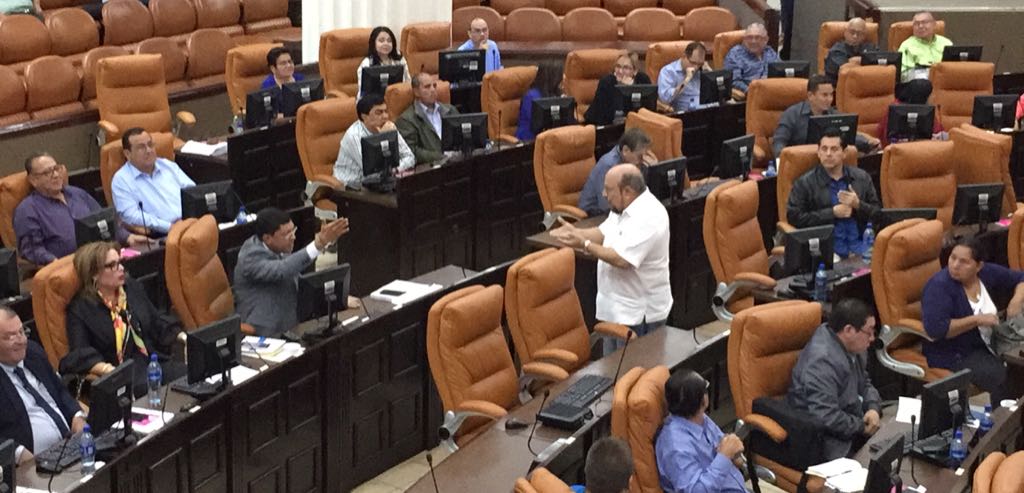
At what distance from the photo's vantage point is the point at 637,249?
7.12 metres

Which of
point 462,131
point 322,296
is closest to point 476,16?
point 462,131

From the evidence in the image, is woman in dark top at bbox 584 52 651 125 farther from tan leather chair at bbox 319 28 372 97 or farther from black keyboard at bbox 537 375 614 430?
black keyboard at bbox 537 375 614 430

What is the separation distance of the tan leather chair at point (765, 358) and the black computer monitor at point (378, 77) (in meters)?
5.15

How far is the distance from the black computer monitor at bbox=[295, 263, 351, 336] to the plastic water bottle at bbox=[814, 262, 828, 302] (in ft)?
7.92

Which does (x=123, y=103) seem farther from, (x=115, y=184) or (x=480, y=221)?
(x=480, y=221)

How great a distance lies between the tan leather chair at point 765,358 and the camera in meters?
6.16

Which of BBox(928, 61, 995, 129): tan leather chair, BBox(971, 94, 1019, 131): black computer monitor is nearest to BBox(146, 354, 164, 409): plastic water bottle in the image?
BBox(971, 94, 1019, 131): black computer monitor

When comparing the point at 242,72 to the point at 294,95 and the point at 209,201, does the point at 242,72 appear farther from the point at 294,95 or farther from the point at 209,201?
the point at 209,201

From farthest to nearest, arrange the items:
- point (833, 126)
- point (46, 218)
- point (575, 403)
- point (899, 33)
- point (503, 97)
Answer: point (899, 33)
point (503, 97)
point (833, 126)
point (46, 218)
point (575, 403)

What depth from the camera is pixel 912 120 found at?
10.3m

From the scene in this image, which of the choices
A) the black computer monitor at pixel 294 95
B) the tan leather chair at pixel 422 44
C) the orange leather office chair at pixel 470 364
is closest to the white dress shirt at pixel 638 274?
the orange leather office chair at pixel 470 364

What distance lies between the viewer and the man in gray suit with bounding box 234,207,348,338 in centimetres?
694

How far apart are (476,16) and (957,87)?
→ 4.69 m

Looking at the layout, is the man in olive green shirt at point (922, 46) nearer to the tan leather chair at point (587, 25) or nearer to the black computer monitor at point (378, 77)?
the tan leather chair at point (587, 25)
